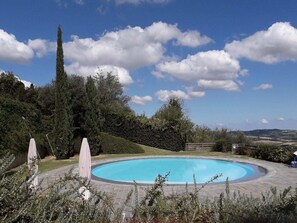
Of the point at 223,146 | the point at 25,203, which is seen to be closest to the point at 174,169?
the point at 223,146

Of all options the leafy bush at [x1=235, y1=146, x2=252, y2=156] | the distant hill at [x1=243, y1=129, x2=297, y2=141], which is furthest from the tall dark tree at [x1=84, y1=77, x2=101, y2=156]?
the distant hill at [x1=243, y1=129, x2=297, y2=141]

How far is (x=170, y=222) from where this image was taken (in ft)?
10.7

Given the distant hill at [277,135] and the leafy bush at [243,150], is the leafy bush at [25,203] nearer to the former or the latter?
the leafy bush at [243,150]

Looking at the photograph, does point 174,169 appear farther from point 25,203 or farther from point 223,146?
point 25,203

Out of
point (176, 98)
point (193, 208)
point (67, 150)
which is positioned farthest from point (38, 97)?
point (193, 208)

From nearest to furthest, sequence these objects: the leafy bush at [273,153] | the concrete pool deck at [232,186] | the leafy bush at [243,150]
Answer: the concrete pool deck at [232,186]
the leafy bush at [273,153]
the leafy bush at [243,150]

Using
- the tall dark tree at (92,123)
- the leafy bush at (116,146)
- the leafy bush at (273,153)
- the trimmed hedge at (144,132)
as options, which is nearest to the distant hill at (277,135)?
the leafy bush at (273,153)

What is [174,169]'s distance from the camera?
1853cm

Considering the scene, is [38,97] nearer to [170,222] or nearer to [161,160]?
[161,160]

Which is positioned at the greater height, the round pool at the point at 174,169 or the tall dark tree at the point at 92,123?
the tall dark tree at the point at 92,123

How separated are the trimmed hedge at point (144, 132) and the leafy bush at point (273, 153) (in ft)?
24.4

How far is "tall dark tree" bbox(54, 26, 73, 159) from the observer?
19375 millimetres

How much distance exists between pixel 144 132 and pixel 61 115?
881 cm

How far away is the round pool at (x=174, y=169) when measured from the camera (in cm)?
1534
